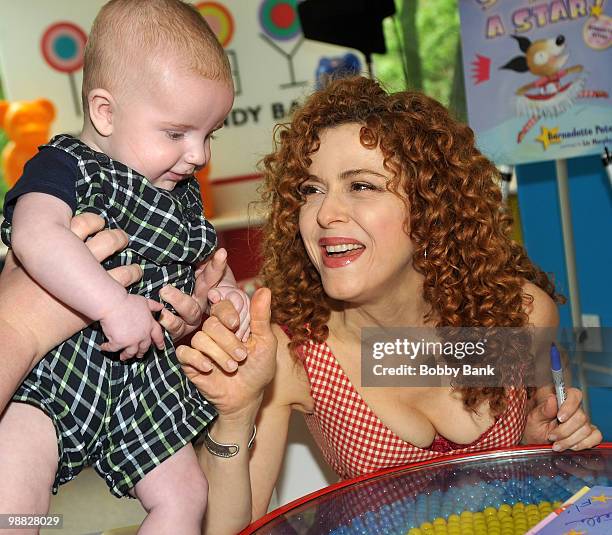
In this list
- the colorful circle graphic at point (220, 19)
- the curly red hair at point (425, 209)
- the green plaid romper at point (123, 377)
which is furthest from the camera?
the colorful circle graphic at point (220, 19)

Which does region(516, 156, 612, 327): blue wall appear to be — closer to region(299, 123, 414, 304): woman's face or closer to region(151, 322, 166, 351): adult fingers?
region(299, 123, 414, 304): woman's face

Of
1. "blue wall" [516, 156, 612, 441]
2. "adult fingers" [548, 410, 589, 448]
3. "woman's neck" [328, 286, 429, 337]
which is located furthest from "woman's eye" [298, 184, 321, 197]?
"blue wall" [516, 156, 612, 441]

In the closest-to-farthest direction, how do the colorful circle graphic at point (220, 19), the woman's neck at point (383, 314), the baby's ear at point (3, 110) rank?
the woman's neck at point (383, 314), the baby's ear at point (3, 110), the colorful circle graphic at point (220, 19)

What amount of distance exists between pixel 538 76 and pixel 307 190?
1780 millimetres

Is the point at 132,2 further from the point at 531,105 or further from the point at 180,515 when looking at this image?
the point at 531,105

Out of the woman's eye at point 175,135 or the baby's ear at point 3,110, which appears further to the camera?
the baby's ear at point 3,110

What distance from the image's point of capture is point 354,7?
11.9 feet

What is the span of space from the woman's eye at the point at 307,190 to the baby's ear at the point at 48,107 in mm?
3604

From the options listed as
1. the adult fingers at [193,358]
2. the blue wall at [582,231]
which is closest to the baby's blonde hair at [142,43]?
the adult fingers at [193,358]

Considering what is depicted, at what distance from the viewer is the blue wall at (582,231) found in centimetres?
394

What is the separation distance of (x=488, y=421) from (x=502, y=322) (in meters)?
0.23

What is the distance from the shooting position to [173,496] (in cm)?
131

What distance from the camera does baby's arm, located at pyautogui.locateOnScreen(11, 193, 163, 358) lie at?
119cm

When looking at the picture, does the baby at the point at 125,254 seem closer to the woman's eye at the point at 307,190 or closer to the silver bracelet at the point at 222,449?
the silver bracelet at the point at 222,449
